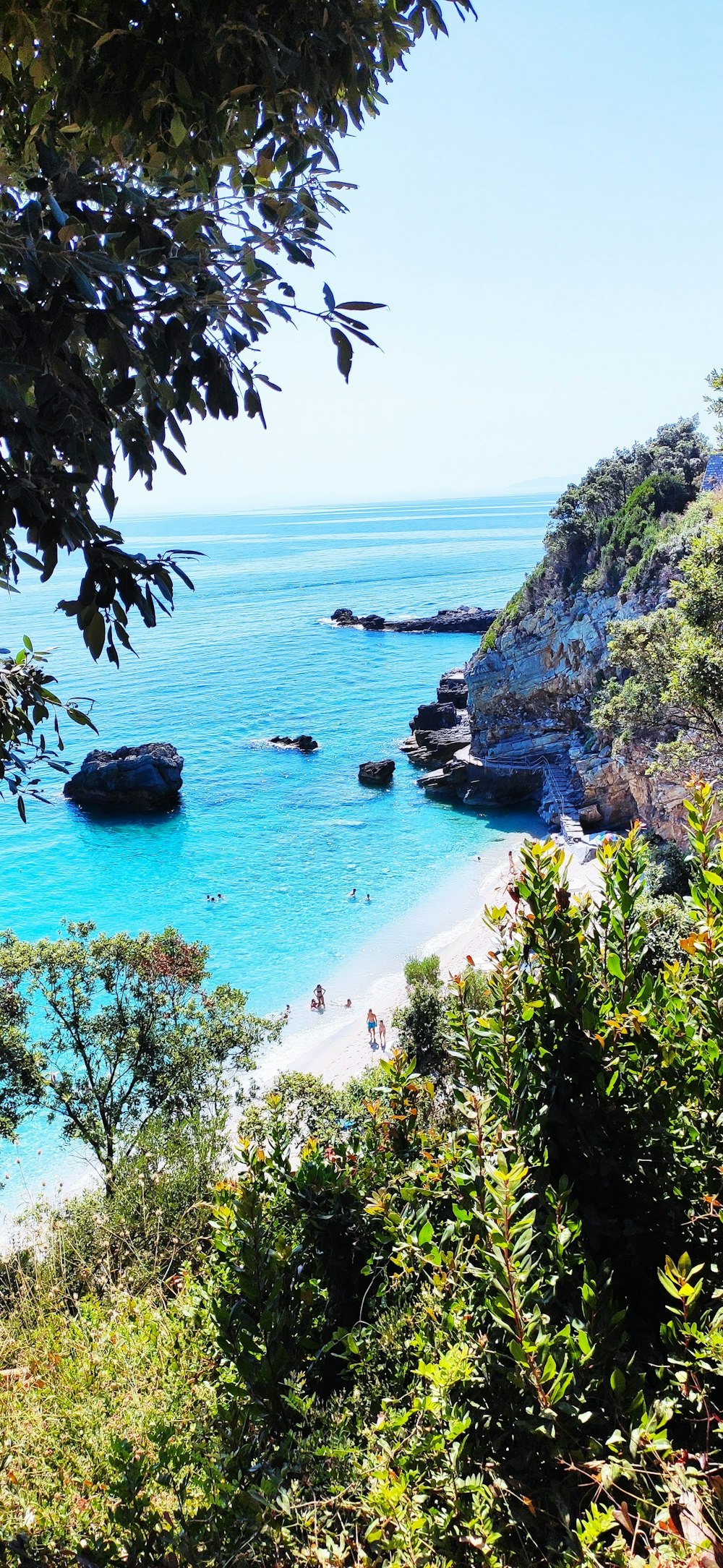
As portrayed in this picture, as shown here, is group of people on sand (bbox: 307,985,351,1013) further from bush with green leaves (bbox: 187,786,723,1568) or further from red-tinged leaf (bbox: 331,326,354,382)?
red-tinged leaf (bbox: 331,326,354,382)

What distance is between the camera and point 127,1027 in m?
15.6

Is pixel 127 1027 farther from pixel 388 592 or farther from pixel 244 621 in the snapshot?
pixel 388 592

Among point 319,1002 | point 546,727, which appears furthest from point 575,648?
point 319,1002

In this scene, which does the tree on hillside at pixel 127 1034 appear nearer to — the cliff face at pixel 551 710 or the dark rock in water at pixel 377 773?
the cliff face at pixel 551 710

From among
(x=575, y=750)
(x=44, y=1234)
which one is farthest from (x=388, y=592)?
(x=44, y=1234)

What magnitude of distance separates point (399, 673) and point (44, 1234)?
60.2 m

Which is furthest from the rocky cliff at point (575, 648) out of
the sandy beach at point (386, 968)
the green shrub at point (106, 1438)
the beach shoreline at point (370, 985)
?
the green shrub at point (106, 1438)

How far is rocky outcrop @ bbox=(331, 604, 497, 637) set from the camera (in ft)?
274

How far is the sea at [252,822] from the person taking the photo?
1239 inches

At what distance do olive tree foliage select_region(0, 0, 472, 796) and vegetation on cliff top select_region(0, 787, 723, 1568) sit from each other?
2081mm

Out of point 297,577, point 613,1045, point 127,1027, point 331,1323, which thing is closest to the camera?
point 613,1045

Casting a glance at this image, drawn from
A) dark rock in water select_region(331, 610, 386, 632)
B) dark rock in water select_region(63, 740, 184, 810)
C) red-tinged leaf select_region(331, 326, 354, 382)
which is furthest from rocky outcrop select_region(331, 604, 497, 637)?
red-tinged leaf select_region(331, 326, 354, 382)

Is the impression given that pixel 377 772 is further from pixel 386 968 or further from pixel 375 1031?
pixel 375 1031

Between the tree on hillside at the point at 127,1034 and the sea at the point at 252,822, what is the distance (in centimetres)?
227
